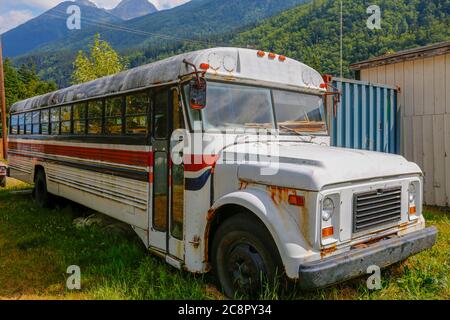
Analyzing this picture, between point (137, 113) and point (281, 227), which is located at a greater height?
point (137, 113)

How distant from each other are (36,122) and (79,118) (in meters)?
2.55

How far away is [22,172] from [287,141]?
7.58 m

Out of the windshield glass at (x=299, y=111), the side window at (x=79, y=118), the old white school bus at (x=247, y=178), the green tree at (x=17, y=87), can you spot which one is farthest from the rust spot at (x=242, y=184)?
the green tree at (x=17, y=87)

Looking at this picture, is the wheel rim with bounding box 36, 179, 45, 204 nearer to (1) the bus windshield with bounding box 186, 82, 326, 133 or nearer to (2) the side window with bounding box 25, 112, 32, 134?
(2) the side window with bounding box 25, 112, 32, 134

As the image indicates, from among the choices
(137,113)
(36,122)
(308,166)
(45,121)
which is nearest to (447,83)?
(308,166)

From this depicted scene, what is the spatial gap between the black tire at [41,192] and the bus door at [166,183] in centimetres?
444

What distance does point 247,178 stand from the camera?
3.20 m

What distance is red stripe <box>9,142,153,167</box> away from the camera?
14.1 feet

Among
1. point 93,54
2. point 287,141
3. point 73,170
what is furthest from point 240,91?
point 93,54

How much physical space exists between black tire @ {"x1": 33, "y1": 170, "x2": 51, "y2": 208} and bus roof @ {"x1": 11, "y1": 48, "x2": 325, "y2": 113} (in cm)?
359

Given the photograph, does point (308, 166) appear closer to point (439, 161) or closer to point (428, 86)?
point (439, 161)

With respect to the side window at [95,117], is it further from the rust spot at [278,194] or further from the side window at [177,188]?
the rust spot at [278,194]

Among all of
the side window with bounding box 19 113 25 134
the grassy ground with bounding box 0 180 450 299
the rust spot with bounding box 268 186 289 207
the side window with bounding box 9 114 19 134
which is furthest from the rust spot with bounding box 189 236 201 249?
the side window with bounding box 9 114 19 134

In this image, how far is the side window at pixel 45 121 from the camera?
7305mm
